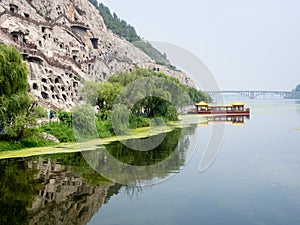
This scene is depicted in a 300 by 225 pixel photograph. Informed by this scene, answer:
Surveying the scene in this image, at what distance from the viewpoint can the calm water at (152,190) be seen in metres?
9.59

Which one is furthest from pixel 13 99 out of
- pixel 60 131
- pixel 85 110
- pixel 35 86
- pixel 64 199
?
pixel 35 86

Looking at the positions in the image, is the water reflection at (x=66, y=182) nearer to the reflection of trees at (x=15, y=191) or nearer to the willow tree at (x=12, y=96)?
the reflection of trees at (x=15, y=191)

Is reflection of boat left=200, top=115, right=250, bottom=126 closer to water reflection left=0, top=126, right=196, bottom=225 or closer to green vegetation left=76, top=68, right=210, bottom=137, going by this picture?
green vegetation left=76, top=68, right=210, bottom=137

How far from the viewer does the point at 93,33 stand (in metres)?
59.6

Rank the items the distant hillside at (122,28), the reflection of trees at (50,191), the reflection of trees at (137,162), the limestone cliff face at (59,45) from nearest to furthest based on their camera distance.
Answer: the reflection of trees at (50,191) < the reflection of trees at (137,162) < the limestone cliff face at (59,45) < the distant hillside at (122,28)

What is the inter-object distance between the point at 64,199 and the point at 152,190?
3039 millimetres

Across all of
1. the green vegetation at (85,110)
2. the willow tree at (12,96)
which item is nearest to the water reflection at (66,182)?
the willow tree at (12,96)

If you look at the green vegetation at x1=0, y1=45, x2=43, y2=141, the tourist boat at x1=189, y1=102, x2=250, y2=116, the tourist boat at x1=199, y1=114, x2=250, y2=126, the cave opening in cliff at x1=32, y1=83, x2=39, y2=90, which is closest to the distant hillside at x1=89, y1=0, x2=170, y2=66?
the tourist boat at x1=189, y1=102, x2=250, y2=116

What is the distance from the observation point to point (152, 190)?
12.4 meters

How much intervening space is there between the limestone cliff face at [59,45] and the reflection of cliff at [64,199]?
16.3 metres

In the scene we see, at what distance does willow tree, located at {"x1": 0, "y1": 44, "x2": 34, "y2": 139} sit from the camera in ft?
59.5

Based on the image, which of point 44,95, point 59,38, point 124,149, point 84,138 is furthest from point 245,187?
point 59,38

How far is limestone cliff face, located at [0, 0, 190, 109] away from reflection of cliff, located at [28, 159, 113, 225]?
1626 cm

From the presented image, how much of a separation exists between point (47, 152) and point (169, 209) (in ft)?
32.4
